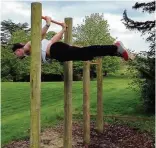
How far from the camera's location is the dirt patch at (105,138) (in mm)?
9945

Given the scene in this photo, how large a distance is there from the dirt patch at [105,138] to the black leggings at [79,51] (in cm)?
438

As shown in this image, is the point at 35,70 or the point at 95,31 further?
the point at 95,31

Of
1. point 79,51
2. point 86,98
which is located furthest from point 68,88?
point 86,98

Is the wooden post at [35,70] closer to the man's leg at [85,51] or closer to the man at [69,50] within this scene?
the man at [69,50]

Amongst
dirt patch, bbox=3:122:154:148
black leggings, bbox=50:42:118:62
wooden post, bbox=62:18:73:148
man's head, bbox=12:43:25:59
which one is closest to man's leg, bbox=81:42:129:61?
black leggings, bbox=50:42:118:62

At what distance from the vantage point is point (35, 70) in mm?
5484

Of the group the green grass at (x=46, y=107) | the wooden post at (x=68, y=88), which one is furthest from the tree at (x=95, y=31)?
the wooden post at (x=68, y=88)

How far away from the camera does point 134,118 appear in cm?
1345

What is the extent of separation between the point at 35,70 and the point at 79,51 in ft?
2.59

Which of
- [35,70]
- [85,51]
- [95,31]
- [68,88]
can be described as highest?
[95,31]

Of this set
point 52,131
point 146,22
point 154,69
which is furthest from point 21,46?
point 146,22

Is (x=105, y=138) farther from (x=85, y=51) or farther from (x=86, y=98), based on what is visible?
(x=85, y=51)

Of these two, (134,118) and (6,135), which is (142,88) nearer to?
(134,118)

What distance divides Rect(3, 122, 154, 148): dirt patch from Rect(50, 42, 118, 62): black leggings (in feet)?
14.4
